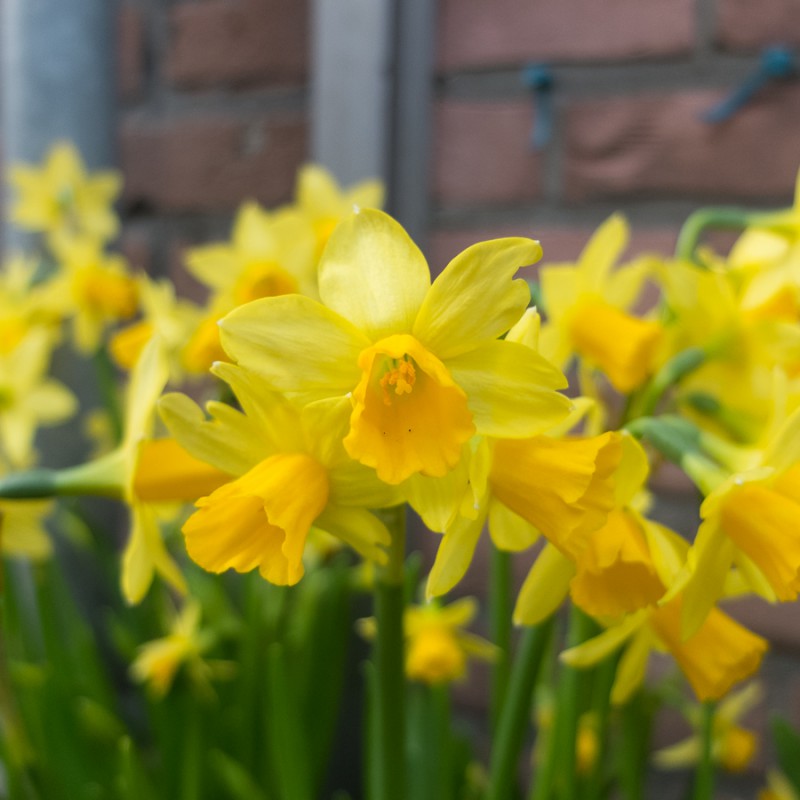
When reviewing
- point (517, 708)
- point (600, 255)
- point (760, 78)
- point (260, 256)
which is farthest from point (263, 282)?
point (760, 78)

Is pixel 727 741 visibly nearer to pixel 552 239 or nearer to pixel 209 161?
pixel 552 239

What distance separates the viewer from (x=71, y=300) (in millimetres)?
813

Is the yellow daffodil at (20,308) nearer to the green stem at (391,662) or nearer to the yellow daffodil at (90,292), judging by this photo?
the yellow daffodil at (90,292)

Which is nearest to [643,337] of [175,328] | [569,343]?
[569,343]

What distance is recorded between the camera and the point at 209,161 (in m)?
1.05

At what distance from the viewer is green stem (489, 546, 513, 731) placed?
49cm

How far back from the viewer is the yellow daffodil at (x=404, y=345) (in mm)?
247

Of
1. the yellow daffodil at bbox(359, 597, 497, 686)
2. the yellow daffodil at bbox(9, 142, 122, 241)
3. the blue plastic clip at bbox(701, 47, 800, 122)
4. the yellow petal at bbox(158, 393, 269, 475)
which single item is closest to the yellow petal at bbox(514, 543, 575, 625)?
the yellow petal at bbox(158, 393, 269, 475)

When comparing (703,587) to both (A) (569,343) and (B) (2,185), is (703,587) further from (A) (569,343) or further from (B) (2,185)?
(B) (2,185)

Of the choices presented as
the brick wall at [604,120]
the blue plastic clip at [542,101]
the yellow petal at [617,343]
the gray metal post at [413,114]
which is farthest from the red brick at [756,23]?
the yellow petal at [617,343]

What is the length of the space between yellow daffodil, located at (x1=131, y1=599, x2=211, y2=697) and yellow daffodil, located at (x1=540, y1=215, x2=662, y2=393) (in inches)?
15.5

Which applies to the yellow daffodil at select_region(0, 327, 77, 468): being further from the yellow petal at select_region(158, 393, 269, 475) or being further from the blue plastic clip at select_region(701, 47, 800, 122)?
the blue plastic clip at select_region(701, 47, 800, 122)

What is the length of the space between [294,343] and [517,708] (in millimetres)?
216

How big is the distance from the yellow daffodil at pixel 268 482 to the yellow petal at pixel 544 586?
59 mm
